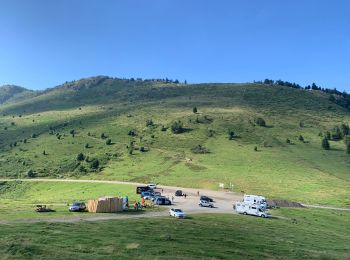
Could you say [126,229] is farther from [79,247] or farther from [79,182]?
[79,182]

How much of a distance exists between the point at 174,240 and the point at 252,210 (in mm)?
27833

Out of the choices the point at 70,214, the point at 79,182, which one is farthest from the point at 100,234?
the point at 79,182

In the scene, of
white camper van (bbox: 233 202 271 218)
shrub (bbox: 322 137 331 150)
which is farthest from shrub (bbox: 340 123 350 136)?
white camper van (bbox: 233 202 271 218)

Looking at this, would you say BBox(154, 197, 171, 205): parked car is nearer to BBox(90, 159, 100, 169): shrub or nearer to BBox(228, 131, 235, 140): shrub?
BBox(90, 159, 100, 169): shrub

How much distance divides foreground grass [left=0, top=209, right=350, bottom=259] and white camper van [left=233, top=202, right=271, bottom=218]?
235 inches

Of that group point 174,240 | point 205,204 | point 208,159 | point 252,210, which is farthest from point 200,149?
point 174,240

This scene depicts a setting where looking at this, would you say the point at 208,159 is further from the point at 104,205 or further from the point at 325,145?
the point at 104,205

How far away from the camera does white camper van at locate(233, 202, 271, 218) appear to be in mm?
72062

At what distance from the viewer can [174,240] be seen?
47969 mm

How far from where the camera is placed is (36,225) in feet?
167

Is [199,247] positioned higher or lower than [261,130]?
lower

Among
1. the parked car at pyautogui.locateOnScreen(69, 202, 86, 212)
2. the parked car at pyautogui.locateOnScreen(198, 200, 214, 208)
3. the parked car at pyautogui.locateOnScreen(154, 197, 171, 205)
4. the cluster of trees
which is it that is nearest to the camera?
the parked car at pyautogui.locateOnScreen(69, 202, 86, 212)

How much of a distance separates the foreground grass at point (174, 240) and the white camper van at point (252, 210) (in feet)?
19.6

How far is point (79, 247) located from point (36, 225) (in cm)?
1117
